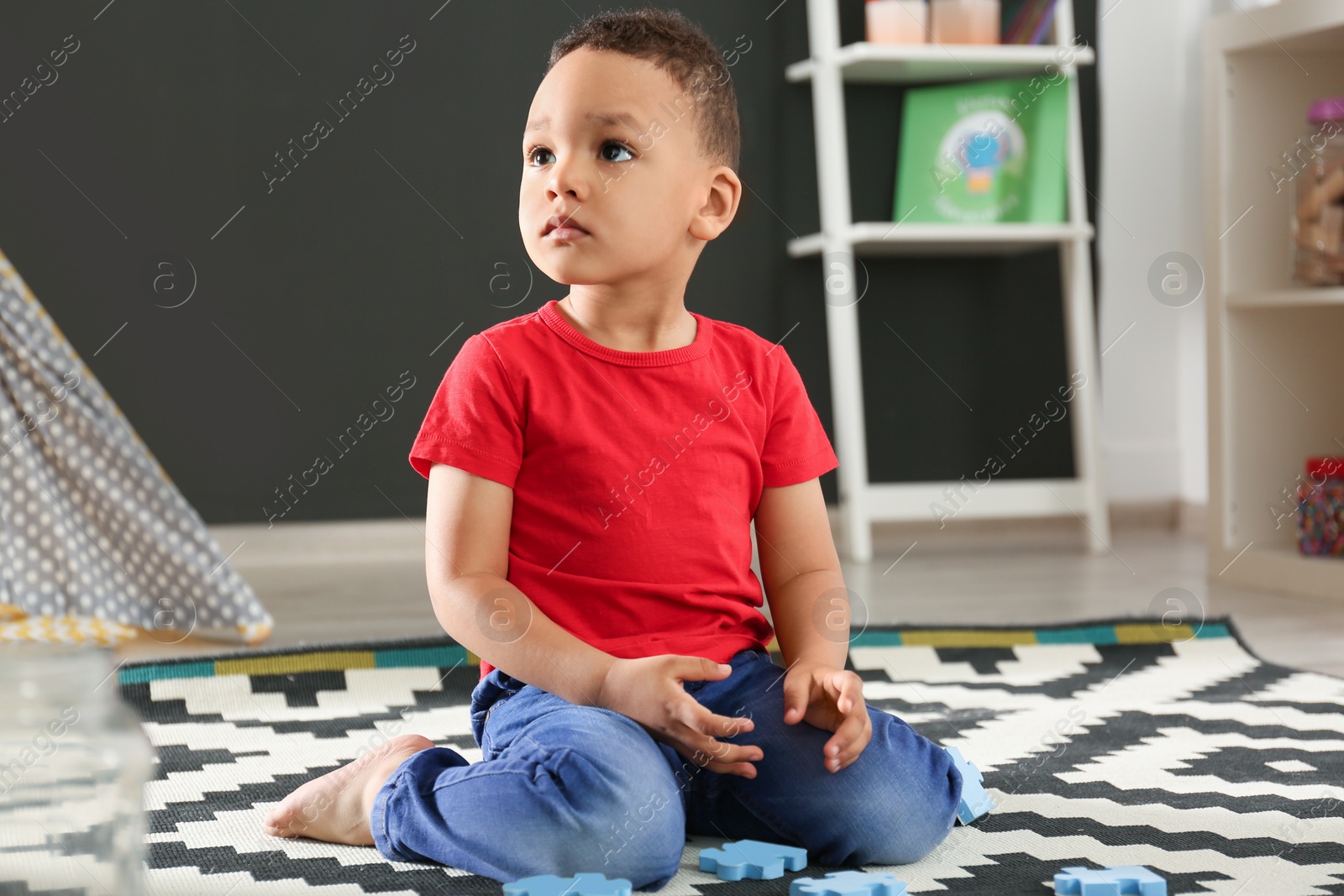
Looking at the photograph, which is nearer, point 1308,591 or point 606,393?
point 606,393

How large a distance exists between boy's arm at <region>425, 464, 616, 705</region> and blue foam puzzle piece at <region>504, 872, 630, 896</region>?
109 mm

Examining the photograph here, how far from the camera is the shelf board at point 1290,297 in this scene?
1.77 meters

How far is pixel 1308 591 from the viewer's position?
180cm

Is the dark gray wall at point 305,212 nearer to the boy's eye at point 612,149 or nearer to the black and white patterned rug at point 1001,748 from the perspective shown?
the black and white patterned rug at point 1001,748

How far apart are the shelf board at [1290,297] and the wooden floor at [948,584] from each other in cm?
38

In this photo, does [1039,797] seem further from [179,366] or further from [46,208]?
[46,208]

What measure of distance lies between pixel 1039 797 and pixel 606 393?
0.38m

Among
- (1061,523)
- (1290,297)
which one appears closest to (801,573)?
(1290,297)

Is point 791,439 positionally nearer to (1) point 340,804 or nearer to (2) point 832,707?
(2) point 832,707

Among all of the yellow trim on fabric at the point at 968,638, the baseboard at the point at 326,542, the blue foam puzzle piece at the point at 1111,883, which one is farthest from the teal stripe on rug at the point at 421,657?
the baseboard at the point at 326,542

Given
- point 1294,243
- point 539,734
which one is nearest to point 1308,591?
point 1294,243

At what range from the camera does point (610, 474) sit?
825 mm

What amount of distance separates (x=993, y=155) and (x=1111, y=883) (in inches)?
72.5

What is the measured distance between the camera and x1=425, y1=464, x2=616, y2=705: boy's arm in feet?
2.51
